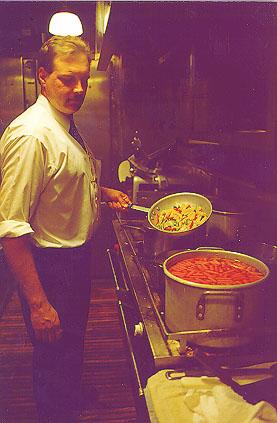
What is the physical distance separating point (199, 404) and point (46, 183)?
1250 millimetres

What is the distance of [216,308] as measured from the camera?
134 cm

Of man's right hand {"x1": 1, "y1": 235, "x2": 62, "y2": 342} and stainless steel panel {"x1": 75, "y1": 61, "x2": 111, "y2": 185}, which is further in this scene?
stainless steel panel {"x1": 75, "y1": 61, "x2": 111, "y2": 185}

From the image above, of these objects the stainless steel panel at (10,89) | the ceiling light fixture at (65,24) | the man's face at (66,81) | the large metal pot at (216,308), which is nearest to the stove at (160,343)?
the large metal pot at (216,308)

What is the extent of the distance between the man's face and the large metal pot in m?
1.19

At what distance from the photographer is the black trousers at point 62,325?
2.24 metres

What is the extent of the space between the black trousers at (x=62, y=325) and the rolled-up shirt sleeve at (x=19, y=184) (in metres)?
0.37

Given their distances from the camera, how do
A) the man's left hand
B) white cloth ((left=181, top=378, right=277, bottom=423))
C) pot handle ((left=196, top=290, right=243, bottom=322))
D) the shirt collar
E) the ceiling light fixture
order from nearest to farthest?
white cloth ((left=181, top=378, right=277, bottom=423)), pot handle ((left=196, top=290, right=243, bottom=322)), the shirt collar, the man's left hand, the ceiling light fixture

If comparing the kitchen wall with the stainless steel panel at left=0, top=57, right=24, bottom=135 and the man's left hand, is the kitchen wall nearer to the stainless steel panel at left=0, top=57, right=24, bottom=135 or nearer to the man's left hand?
the man's left hand

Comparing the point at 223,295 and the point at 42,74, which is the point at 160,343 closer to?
the point at 223,295

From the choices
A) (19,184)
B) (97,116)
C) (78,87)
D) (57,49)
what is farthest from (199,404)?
(97,116)

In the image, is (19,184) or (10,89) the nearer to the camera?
(19,184)

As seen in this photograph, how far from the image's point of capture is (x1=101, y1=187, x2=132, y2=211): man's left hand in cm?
279

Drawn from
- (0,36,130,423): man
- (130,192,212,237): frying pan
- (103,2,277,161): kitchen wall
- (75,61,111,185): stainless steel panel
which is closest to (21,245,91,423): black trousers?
(0,36,130,423): man

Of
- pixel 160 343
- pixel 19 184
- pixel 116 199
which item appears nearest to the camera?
pixel 160 343
